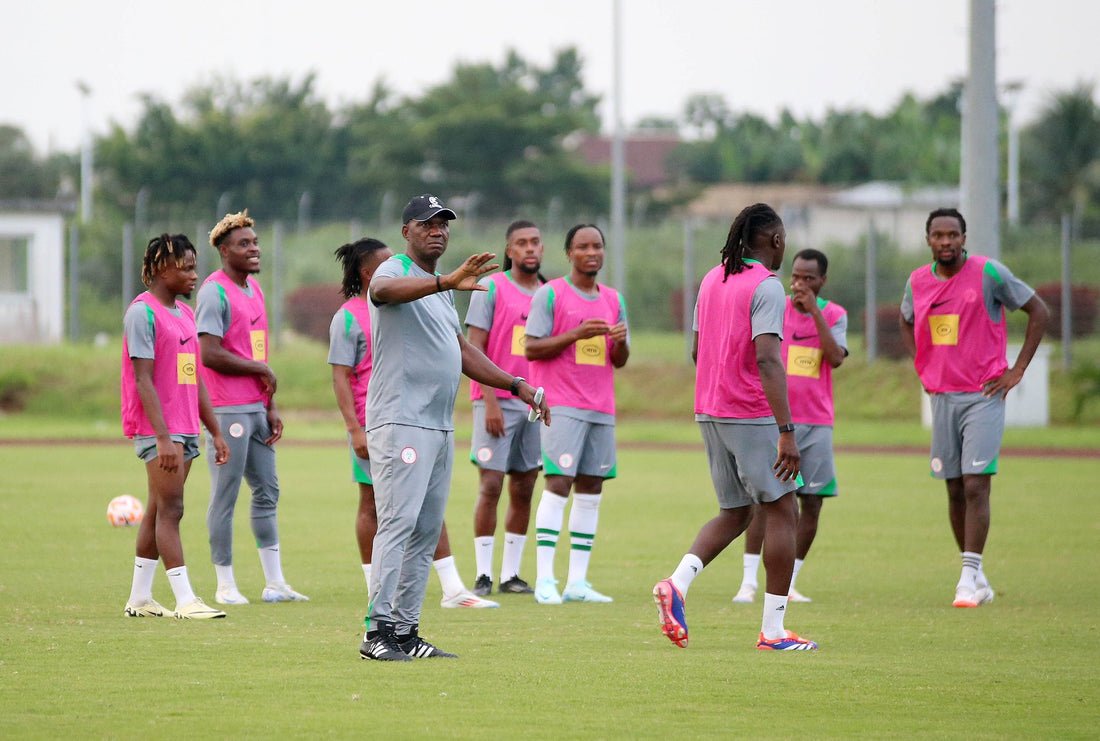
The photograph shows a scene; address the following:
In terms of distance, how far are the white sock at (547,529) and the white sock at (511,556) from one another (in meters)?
0.25

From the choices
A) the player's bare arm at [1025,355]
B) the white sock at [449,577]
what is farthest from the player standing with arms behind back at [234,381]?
the player's bare arm at [1025,355]

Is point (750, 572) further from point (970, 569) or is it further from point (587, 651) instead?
point (587, 651)

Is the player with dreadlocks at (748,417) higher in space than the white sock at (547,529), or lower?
higher

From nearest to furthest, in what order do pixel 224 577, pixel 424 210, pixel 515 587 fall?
pixel 424 210 < pixel 224 577 < pixel 515 587

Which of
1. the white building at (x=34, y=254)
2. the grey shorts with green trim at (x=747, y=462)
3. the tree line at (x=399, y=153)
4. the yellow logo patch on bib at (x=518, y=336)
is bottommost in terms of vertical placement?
the grey shorts with green trim at (x=747, y=462)

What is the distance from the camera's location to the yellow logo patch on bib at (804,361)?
10.4 meters

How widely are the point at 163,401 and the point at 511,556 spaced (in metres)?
3.01

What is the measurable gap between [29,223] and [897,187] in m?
43.3

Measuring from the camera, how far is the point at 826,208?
191 ft

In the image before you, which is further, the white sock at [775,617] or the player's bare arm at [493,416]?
the player's bare arm at [493,416]

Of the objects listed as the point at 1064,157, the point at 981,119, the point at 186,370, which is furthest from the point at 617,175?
the point at 1064,157

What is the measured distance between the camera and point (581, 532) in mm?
10609

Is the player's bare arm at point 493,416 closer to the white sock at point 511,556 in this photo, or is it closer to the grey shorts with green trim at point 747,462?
the white sock at point 511,556

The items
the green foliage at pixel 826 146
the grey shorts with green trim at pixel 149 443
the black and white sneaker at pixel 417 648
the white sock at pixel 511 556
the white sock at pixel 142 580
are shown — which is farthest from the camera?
the green foliage at pixel 826 146
